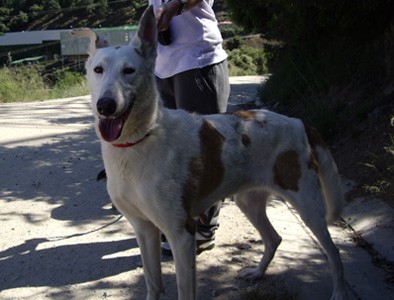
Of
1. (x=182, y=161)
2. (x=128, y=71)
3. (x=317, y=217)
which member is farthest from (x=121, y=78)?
(x=317, y=217)

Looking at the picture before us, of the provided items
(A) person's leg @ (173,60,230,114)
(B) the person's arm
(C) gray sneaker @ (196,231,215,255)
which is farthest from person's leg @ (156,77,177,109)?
(C) gray sneaker @ (196,231,215,255)

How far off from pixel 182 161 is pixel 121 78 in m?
0.63

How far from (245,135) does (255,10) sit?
6789mm

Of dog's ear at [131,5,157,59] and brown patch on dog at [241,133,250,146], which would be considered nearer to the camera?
dog's ear at [131,5,157,59]

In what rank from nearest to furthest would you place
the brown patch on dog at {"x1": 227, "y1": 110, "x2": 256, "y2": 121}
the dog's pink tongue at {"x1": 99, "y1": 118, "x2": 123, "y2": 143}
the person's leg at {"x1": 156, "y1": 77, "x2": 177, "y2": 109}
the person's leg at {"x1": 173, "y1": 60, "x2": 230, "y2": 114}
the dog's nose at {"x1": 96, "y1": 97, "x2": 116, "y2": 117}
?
the dog's nose at {"x1": 96, "y1": 97, "x2": 116, "y2": 117}, the dog's pink tongue at {"x1": 99, "y1": 118, "x2": 123, "y2": 143}, the brown patch on dog at {"x1": 227, "y1": 110, "x2": 256, "y2": 121}, the person's leg at {"x1": 173, "y1": 60, "x2": 230, "y2": 114}, the person's leg at {"x1": 156, "y1": 77, "x2": 177, "y2": 109}

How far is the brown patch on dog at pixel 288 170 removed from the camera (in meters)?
3.50

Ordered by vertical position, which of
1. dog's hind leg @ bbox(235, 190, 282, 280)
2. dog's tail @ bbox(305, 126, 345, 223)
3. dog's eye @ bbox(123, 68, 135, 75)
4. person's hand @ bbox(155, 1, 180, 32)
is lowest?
dog's hind leg @ bbox(235, 190, 282, 280)

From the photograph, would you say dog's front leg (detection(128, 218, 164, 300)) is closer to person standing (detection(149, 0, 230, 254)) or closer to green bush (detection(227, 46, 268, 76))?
person standing (detection(149, 0, 230, 254))

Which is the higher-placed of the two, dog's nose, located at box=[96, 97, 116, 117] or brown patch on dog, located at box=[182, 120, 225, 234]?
dog's nose, located at box=[96, 97, 116, 117]

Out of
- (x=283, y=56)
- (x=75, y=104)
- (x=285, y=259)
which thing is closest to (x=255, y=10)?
(x=283, y=56)

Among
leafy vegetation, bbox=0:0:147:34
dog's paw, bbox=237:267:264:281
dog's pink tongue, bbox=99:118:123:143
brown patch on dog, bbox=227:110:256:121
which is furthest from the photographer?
leafy vegetation, bbox=0:0:147:34

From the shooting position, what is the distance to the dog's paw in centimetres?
392

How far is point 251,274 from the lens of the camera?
394cm

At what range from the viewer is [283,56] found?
31.7ft
